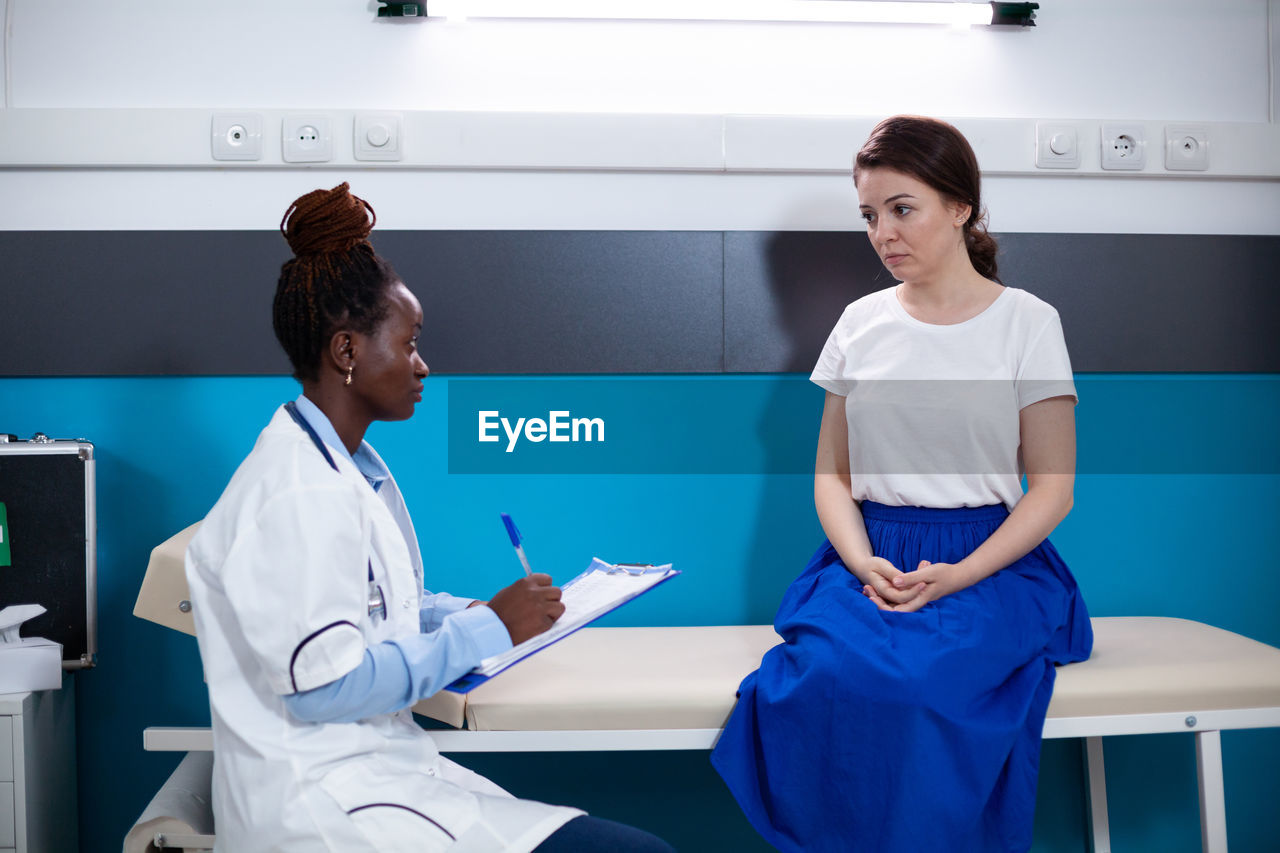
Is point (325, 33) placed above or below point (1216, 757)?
above

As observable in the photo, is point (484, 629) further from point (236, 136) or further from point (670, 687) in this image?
point (236, 136)

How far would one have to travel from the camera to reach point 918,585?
154cm

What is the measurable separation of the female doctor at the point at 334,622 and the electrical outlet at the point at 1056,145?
143 cm

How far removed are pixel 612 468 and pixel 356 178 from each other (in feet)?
2.62

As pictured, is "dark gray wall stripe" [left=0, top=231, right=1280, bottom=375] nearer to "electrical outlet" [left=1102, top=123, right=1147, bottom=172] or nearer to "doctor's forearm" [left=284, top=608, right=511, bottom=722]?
"electrical outlet" [left=1102, top=123, right=1147, bottom=172]

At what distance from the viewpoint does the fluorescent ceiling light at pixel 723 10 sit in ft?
6.34

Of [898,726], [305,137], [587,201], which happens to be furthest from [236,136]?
[898,726]

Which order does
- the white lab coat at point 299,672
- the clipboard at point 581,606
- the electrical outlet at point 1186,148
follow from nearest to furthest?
the white lab coat at point 299,672 → the clipboard at point 581,606 → the electrical outlet at point 1186,148

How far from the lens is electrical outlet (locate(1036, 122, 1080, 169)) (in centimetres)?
199

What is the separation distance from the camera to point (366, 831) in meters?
1.05

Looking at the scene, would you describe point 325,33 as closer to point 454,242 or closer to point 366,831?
point 454,242

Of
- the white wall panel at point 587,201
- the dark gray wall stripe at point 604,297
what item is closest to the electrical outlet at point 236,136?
the white wall panel at point 587,201

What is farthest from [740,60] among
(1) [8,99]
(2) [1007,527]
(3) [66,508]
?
(3) [66,508]

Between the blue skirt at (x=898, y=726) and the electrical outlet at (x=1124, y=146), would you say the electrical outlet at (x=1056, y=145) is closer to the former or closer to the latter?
the electrical outlet at (x=1124, y=146)
